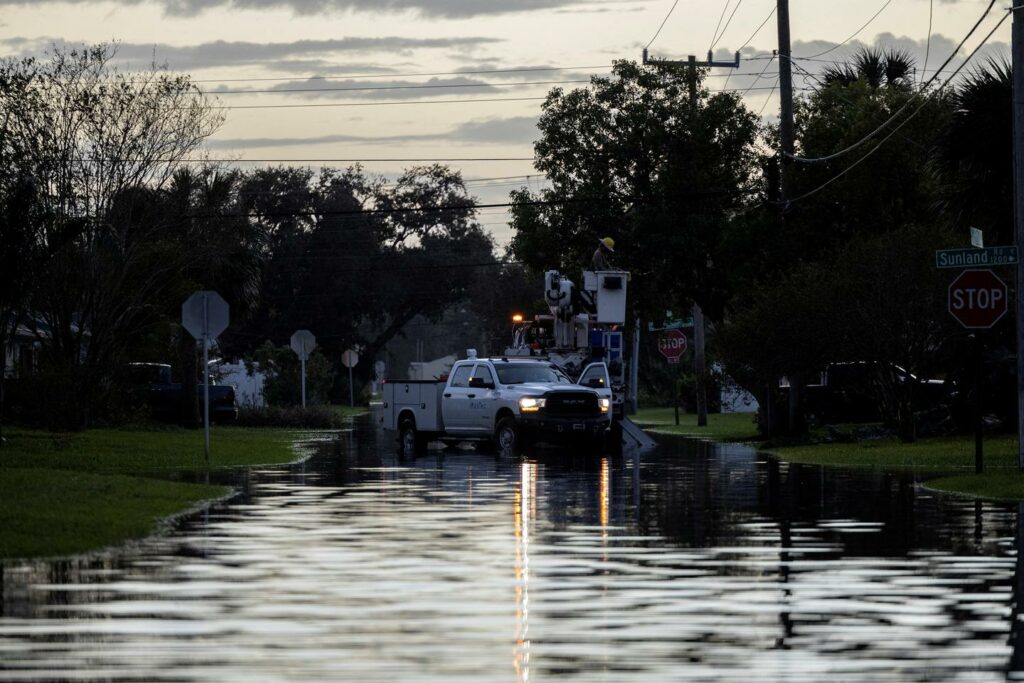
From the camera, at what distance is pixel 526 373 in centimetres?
3931

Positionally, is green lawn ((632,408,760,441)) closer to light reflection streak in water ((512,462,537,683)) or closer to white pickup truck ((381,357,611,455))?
white pickup truck ((381,357,611,455))

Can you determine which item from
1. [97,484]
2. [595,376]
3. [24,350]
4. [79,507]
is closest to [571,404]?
[595,376]

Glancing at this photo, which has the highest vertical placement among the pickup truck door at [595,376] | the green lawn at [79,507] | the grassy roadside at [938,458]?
the pickup truck door at [595,376]

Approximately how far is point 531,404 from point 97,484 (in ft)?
51.7

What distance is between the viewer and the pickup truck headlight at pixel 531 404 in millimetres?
37594

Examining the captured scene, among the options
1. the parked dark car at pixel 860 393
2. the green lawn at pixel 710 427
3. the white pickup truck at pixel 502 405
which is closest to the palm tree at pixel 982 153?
the parked dark car at pixel 860 393

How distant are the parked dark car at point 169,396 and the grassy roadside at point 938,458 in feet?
52.5

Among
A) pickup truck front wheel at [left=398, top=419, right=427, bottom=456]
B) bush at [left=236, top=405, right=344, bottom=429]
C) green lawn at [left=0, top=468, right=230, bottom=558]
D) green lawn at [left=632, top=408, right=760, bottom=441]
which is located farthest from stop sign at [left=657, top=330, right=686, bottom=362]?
green lawn at [left=0, top=468, right=230, bottom=558]

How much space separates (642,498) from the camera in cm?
Result: 2339

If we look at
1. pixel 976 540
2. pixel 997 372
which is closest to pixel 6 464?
pixel 976 540

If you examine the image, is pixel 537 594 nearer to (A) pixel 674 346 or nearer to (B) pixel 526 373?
(B) pixel 526 373

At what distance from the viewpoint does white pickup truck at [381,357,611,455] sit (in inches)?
1480

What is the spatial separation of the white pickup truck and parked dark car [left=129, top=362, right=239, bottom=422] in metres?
12.8

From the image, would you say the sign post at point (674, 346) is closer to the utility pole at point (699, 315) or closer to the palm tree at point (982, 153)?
the utility pole at point (699, 315)
